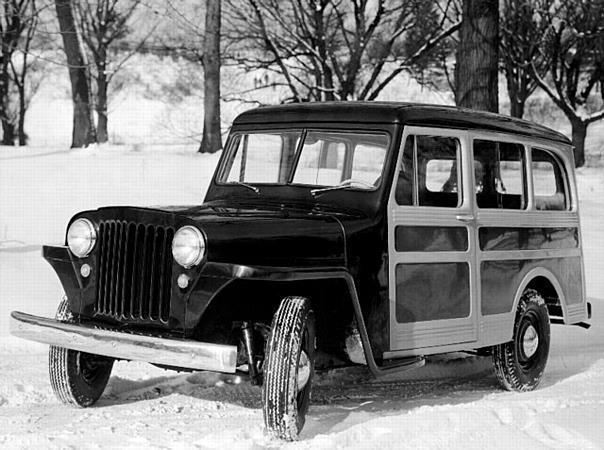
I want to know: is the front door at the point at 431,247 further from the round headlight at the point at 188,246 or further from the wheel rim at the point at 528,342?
the round headlight at the point at 188,246

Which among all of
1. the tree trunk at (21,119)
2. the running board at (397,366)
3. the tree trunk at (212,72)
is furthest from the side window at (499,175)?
the tree trunk at (21,119)

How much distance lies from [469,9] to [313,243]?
8.53 m

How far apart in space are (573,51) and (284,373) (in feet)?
111

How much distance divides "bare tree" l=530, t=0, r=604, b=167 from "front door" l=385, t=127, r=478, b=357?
1041 inches

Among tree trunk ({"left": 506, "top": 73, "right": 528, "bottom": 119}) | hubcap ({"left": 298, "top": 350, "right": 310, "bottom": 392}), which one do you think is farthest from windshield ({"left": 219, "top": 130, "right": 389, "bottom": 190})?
tree trunk ({"left": 506, "top": 73, "right": 528, "bottom": 119})

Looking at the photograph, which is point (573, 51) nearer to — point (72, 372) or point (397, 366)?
point (397, 366)

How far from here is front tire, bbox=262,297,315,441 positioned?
4.73m

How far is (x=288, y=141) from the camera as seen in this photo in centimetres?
634

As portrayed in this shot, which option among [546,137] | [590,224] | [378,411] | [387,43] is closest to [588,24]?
[387,43]

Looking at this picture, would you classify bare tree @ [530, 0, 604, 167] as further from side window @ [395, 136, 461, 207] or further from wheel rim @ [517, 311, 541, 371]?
side window @ [395, 136, 461, 207]

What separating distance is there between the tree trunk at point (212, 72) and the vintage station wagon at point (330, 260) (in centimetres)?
1402

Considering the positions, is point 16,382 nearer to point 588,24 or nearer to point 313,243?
point 313,243

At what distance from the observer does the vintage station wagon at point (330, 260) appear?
487cm

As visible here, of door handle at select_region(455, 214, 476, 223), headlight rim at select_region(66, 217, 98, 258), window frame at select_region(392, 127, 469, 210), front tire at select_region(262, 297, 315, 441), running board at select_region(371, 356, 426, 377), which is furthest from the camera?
door handle at select_region(455, 214, 476, 223)
